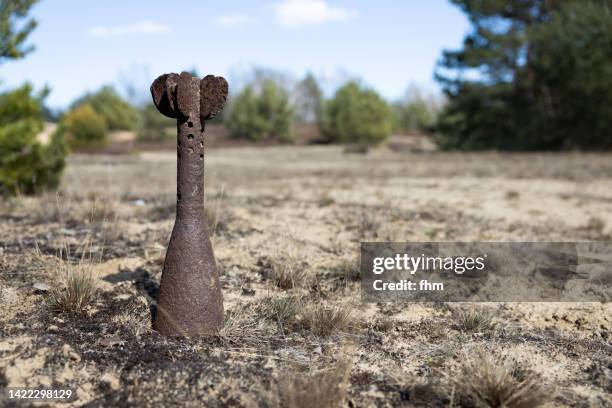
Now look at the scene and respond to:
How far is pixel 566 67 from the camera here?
70.9 feet

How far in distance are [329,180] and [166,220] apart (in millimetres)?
6445

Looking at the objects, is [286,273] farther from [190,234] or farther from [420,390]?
[420,390]

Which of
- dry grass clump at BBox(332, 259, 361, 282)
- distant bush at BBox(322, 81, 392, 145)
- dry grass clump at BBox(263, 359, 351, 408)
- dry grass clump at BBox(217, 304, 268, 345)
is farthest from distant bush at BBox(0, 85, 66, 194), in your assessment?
distant bush at BBox(322, 81, 392, 145)

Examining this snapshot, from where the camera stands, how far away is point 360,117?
35906 mm

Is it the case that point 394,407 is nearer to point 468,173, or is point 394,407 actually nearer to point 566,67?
point 468,173

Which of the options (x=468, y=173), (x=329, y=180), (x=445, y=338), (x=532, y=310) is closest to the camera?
(x=445, y=338)

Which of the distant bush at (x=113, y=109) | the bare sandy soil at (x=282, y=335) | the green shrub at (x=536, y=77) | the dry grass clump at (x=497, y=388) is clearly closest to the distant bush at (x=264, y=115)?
the distant bush at (x=113, y=109)

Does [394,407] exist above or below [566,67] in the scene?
below

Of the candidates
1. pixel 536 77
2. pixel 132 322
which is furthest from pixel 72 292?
pixel 536 77

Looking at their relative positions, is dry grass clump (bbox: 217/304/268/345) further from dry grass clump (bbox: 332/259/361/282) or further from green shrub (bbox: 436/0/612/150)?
green shrub (bbox: 436/0/612/150)

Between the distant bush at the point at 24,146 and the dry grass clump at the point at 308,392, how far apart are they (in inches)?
224

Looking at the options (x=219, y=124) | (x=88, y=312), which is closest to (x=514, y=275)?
(x=88, y=312)

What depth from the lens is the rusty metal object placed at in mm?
2689

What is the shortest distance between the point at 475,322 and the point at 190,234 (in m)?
1.74
